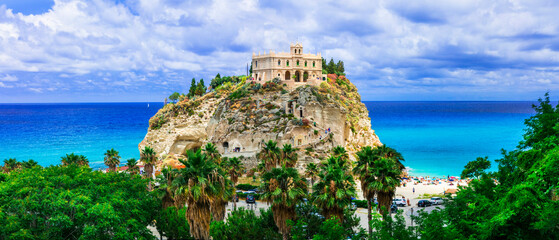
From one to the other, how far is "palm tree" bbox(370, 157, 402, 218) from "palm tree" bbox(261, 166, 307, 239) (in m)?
7.16

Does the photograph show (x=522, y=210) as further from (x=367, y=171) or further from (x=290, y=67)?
(x=290, y=67)

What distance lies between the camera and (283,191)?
1133 inches

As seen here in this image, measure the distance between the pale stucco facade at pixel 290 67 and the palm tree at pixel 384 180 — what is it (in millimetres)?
59767

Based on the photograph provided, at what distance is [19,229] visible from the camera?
23.2m

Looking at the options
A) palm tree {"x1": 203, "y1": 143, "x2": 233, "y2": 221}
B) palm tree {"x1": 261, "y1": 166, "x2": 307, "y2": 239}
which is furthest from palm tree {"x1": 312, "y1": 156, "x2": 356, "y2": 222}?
palm tree {"x1": 203, "y1": 143, "x2": 233, "y2": 221}

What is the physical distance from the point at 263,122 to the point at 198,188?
5829 centimetres

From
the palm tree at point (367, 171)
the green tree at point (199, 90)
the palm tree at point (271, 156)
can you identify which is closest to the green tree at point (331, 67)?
the green tree at point (199, 90)

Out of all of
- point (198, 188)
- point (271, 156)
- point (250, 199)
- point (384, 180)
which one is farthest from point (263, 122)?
point (198, 188)

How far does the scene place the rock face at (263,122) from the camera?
3135 inches

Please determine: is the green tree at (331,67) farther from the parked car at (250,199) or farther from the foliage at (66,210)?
the foliage at (66,210)

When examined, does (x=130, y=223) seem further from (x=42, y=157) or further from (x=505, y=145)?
(x=505, y=145)

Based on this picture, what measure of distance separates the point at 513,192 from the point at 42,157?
5432 inches

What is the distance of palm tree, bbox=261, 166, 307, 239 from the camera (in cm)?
2831

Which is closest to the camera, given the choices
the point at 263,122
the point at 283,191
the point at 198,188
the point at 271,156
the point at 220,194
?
the point at 198,188
